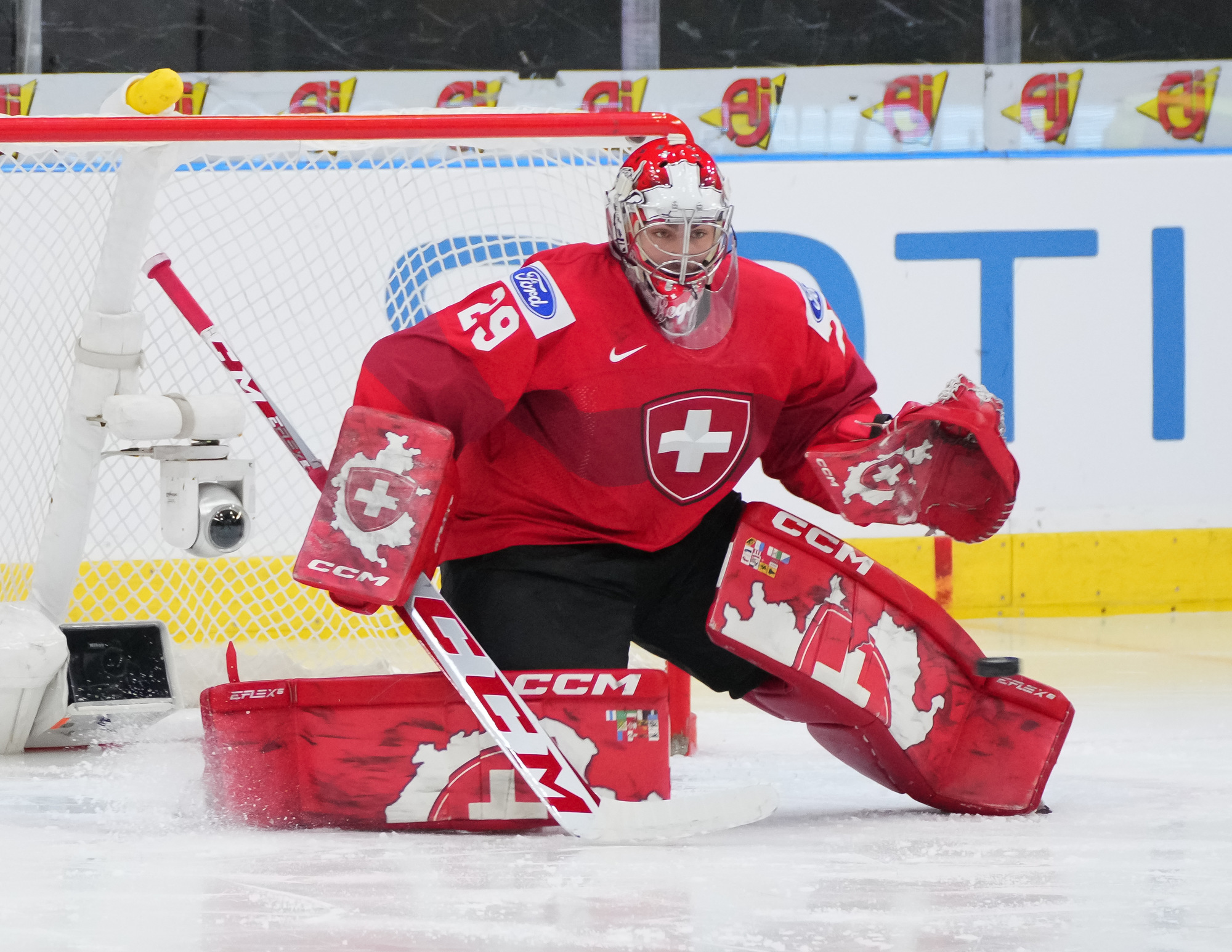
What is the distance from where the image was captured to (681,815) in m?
1.91

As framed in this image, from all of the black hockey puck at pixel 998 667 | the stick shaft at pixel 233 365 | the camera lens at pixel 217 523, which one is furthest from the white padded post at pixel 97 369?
the black hockey puck at pixel 998 667

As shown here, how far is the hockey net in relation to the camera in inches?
112

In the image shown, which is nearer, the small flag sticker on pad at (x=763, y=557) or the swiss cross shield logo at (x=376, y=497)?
the swiss cross shield logo at (x=376, y=497)

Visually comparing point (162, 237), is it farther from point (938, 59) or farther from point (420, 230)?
point (938, 59)

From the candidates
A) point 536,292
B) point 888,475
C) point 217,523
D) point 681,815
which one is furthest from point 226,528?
point 888,475

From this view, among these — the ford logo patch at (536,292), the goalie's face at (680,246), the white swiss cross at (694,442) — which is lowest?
the white swiss cross at (694,442)

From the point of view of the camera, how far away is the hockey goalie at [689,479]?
2049 mm

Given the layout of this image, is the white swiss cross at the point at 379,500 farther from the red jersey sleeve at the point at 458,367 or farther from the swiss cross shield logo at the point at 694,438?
the swiss cross shield logo at the point at 694,438

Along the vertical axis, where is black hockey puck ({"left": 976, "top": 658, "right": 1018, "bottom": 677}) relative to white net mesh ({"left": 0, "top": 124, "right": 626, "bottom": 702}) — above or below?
below

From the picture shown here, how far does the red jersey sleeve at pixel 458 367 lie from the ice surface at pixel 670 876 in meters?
0.55

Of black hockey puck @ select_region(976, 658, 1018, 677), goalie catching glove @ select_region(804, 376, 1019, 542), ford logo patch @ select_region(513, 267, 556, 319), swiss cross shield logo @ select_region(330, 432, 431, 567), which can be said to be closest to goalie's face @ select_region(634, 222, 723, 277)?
ford logo patch @ select_region(513, 267, 556, 319)

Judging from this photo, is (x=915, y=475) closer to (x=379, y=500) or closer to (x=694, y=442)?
(x=694, y=442)

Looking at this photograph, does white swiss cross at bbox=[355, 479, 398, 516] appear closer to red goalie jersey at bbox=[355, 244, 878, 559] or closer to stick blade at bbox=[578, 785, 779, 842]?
red goalie jersey at bbox=[355, 244, 878, 559]

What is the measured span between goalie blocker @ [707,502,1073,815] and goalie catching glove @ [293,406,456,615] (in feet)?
1.41
